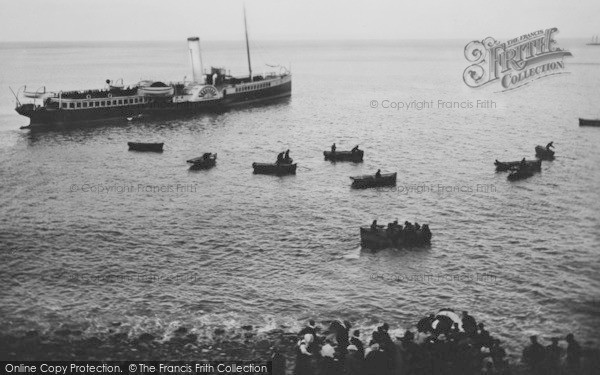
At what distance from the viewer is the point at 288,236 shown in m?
52.8

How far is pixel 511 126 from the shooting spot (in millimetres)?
110625

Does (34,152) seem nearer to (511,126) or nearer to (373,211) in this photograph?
(373,211)

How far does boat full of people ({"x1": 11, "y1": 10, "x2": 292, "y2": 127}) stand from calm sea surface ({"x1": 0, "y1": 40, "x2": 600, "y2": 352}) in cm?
1092

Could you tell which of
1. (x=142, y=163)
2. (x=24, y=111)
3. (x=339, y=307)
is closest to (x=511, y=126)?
(x=142, y=163)

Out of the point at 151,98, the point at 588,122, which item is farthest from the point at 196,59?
the point at 588,122

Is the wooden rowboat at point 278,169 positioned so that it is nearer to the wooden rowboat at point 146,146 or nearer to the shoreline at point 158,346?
the wooden rowboat at point 146,146

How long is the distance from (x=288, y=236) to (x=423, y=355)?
948 inches

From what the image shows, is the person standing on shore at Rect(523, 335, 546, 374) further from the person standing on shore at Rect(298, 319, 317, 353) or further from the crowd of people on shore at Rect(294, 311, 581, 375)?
the person standing on shore at Rect(298, 319, 317, 353)

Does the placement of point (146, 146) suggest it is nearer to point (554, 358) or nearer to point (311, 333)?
point (311, 333)

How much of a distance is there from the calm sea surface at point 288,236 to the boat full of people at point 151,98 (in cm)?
1092

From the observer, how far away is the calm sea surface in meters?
39.1

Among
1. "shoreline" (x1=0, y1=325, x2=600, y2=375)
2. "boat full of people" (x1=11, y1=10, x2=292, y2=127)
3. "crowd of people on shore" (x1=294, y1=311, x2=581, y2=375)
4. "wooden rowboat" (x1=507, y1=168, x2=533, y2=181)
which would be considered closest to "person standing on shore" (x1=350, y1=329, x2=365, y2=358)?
"crowd of people on shore" (x1=294, y1=311, x2=581, y2=375)

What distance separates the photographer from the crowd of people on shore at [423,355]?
29.8 meters

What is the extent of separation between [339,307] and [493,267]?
1422 cm
